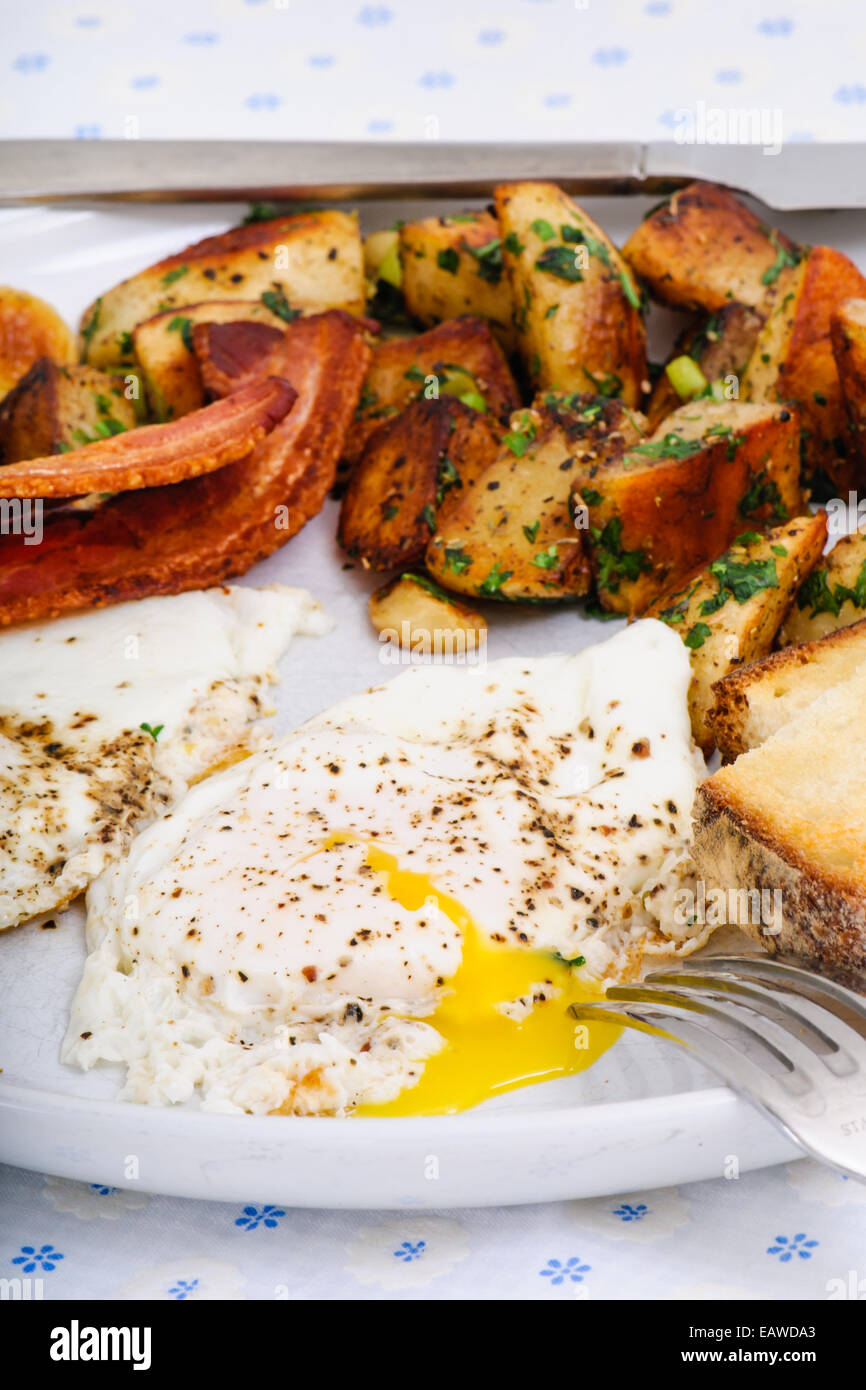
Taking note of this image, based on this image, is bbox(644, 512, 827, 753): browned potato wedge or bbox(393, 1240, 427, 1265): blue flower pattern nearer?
bbox(393, 1240, 427, 1265): blue flower pattern

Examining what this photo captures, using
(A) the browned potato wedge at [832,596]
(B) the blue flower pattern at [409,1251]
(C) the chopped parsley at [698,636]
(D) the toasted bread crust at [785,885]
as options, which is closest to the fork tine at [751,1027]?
(D) the toasted bread crust at [785,885]

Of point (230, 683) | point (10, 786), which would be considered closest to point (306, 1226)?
point (10, 786)

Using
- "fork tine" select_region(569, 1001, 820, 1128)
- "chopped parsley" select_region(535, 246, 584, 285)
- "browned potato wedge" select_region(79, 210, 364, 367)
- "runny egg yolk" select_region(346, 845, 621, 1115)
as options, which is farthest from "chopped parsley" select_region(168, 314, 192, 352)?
"fork tine" select_region(569, 1001, 820, 1128)

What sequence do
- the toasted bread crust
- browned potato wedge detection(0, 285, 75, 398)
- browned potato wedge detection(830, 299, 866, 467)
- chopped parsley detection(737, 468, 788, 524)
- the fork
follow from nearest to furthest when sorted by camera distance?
the fork → the toasted bread crust → browned potato wedge detection(830, 299, 866, 467) → chopped parsley detection(737, 468, 788, 524) → browned potato wedge detection(0, 285, 75, 398)

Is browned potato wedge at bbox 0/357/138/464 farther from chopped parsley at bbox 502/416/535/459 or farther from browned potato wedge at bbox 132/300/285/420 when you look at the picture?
chopped parsley at bbox 502/416/535/459

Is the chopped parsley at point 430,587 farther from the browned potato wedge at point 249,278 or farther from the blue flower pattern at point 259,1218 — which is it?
the blue flower pattern at point 259,1218

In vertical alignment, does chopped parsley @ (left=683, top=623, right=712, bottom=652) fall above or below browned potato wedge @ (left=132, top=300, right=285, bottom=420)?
below

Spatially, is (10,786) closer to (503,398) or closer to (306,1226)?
(306,1226)
